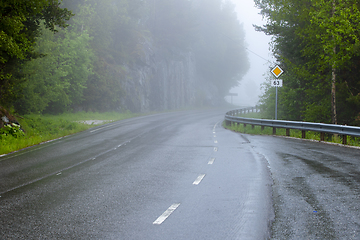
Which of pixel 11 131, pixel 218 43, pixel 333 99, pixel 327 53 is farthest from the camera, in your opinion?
pixel 218 43

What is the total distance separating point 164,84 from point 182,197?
58195mm

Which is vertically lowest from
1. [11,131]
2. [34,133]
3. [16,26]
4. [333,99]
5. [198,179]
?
[198,179]

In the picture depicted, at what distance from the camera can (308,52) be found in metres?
17.1

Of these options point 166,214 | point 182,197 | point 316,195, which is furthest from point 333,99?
point 166,214

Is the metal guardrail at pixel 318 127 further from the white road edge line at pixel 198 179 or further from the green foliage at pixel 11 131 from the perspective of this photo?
the green foliage at pixel 11 131

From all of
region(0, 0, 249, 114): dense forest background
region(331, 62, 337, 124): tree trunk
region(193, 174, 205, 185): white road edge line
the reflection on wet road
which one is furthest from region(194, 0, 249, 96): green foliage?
region(193, 174, 205, 185): white road edge line

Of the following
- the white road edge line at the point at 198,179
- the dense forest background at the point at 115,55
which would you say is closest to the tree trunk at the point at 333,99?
the white road edge line at the point at 198,179

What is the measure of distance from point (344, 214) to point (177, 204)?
8.63 feet

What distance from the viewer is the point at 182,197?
19.5ft

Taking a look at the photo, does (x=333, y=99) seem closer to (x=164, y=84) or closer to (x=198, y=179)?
(x=198, y=179)

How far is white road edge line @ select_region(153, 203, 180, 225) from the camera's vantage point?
466cm

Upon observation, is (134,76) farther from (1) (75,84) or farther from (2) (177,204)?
(2) (177,204)

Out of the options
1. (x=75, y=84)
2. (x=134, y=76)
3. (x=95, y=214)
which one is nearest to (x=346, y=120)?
(x=95, y=214)

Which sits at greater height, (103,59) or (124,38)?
(124,38)
